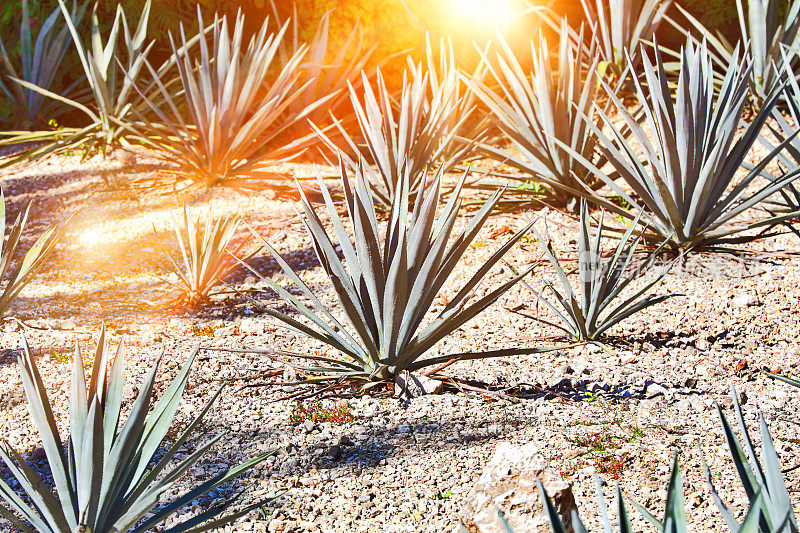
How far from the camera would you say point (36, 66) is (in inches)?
190

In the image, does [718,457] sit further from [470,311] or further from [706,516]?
[470,311]

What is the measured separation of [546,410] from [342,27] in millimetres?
3492

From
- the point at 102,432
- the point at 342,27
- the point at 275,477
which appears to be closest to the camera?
the point at 102,432

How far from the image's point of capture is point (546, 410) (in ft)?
7.38

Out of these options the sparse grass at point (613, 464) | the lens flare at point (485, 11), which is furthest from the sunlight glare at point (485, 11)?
the sparse grass at point (613, 464)

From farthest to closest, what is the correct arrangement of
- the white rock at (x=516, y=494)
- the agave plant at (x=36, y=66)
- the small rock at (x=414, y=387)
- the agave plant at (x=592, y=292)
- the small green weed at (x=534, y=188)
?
the agave plant at (x=36, y=66) < the small green weed at (x=534, y=188) < the agave plant at (x=592, y=292) < the small rock at (x=414, y=387) < the white rock at (x=516, y=494)

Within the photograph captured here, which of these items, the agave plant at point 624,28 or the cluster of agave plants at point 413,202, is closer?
the cluster of agave plants at point 413,202

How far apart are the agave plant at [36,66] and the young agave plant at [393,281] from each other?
3248mm

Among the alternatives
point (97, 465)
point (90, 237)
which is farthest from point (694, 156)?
point (90, 237)

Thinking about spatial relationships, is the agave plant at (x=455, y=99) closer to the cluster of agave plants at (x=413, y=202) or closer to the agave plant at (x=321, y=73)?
the cluster of agave plants at (x=413, y=202)

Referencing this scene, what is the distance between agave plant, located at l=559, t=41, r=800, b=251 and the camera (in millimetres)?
2965

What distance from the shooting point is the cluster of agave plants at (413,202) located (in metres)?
1.56

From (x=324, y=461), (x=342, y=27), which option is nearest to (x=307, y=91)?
(x=342, y=27)

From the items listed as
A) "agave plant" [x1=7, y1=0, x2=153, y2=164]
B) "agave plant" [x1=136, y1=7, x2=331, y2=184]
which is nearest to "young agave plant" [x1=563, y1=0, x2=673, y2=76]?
"agave plant" [x1=136, y1=7, x2=331, y2=184]
